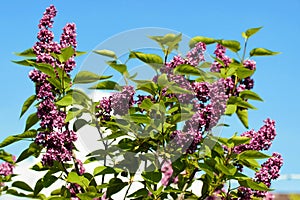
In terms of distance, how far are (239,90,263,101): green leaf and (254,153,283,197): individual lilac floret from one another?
35 cm

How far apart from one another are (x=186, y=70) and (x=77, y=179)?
812 millimetres

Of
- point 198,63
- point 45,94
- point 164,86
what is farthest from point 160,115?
point 45,94

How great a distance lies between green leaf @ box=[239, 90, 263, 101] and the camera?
277 centimetres

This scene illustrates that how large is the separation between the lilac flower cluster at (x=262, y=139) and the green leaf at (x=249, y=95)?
14cm

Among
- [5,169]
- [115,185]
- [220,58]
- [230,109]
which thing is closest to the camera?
[230,109]

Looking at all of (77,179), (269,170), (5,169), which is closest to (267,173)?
(269,170)

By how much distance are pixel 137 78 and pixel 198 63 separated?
1.19ft

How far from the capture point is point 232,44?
2.94 m

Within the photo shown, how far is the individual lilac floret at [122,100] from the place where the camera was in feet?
8.52

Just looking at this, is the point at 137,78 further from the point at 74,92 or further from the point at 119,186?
the point at 119,186

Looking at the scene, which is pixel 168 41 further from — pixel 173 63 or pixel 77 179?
pixel 77 179

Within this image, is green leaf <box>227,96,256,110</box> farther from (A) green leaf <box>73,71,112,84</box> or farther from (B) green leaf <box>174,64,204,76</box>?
(A) green leaf <box>73,71,112,84</box>

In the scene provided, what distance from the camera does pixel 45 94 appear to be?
264 centimetres

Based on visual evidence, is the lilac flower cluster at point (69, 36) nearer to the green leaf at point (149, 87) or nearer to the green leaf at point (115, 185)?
the green leaf at point (149, 87)
